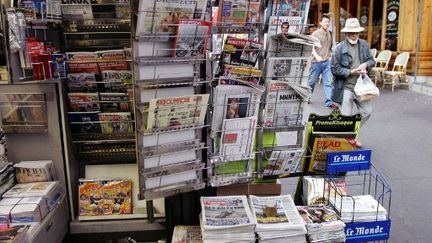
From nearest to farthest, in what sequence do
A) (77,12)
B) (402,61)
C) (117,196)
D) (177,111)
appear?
(177,111), (77,12), (117,196), (402,61)

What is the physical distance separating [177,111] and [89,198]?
0.94 metres

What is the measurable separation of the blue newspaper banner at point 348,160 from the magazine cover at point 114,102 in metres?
1.14

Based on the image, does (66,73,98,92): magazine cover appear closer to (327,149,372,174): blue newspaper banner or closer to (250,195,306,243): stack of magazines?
(250,195,306,243): stack of magazines

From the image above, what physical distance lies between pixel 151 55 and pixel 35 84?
2.64 ft

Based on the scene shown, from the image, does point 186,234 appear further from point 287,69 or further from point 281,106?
point 287,69

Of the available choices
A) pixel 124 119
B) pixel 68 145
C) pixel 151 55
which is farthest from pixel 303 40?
pixel 68 145

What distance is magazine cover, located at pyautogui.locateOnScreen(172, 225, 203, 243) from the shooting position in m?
2.12

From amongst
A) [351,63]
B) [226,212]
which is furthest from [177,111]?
[351,63]

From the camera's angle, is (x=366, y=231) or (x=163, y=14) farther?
(x=366, y=231)

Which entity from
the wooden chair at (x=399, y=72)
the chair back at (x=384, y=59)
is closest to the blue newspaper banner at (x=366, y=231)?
the wooden chair at (x=399, y=72)

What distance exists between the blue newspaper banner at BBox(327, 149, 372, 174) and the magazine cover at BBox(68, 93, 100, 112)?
1.29 m

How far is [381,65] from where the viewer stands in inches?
407

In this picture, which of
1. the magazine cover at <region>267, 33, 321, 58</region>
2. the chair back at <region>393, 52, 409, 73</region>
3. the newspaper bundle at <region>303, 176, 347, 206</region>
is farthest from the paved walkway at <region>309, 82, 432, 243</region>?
the magazine cover at <region>267, 33, 321, 58</region>

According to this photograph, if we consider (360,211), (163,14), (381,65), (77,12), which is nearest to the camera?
(163,14)
